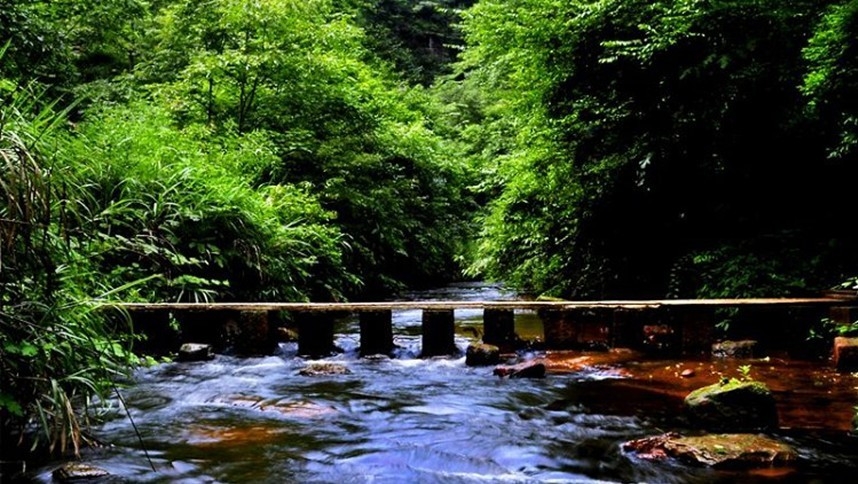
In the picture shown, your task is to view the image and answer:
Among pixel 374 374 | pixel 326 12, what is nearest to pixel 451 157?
pixel 326 12

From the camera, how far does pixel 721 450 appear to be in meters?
3.64

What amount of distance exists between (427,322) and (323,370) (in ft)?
4.46

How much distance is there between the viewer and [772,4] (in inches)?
259

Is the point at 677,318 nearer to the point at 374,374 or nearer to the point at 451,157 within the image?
the point at 374,374

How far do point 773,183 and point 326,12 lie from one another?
1068 centimetres

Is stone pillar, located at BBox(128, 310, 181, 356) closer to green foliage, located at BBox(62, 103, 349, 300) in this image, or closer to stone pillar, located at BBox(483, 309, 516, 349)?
green foliage, located at BBox(62, 103, 349, 300)

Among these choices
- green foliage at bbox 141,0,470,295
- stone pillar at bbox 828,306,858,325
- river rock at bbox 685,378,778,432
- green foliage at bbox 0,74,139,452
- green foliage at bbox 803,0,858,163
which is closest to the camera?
green foliage at bbox 0,74,139,452

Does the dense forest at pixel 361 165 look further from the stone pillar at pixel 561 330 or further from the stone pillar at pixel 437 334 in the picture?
the stone pillar at pixel 437 334

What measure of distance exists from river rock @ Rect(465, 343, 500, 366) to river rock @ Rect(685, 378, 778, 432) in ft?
8.50

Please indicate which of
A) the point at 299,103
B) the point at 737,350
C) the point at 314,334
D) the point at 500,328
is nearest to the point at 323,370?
the point at 314,334

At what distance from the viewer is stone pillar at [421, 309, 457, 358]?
284 inches

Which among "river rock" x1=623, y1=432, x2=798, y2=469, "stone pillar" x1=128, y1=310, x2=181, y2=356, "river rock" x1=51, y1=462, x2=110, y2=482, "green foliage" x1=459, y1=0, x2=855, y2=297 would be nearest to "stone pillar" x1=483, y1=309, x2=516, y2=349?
"green foliage" x1=459, y1=0, x2=855, y2=297

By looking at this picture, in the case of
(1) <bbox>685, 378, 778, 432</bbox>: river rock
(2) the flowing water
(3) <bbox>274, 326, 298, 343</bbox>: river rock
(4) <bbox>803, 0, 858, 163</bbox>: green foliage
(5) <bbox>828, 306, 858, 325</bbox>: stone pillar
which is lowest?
(3) <bbox>274, 326, 298, 343</bbox>: river rock

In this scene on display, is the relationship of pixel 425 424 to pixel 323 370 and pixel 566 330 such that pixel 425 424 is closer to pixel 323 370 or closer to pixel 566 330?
pixel 323 370
